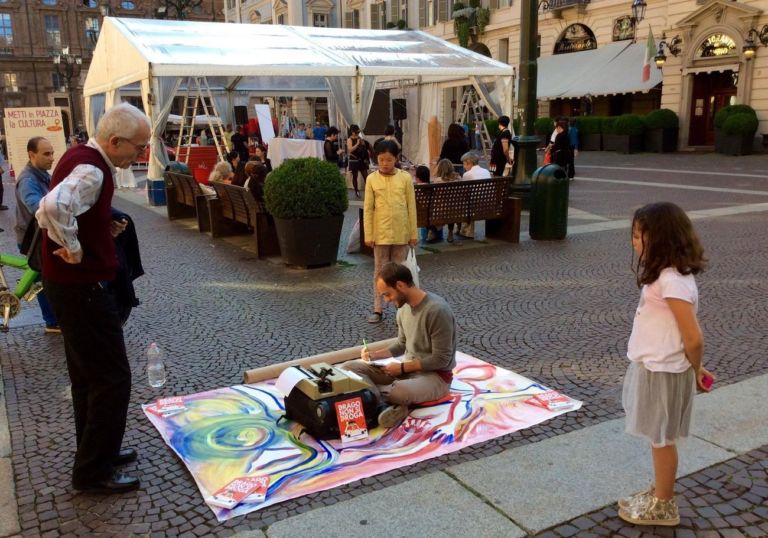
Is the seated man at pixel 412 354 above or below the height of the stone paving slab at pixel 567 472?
above

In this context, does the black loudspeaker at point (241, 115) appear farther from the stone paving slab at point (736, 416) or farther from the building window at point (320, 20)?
the building window at point (320, 20)

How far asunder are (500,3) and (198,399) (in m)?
33.0

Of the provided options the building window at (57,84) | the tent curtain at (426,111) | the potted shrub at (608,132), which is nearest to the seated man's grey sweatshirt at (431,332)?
the tent curtain at (426,111)

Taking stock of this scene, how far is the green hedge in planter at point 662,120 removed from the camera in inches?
965

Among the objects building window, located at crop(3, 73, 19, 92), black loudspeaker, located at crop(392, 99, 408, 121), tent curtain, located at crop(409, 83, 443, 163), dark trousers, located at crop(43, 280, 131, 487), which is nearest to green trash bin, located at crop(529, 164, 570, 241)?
dark trousers, located at crop(43, 280, 131, 487)

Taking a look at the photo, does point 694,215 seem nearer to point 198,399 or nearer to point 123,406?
point 198,399

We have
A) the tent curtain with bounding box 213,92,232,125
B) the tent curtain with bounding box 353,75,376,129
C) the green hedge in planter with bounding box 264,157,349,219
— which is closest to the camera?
the green hedge in planter with bounding box 264,157,349,219

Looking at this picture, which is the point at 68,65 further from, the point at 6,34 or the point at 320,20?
the point at 6,34

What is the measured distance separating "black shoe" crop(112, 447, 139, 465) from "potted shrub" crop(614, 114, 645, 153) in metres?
24.7

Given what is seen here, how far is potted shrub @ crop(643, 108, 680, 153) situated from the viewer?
24.5 meters

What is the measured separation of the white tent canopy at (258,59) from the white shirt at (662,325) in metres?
11.9

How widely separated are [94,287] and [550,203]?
7.29 metres

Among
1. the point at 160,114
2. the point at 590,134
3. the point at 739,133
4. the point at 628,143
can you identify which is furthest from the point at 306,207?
the point at 590,134

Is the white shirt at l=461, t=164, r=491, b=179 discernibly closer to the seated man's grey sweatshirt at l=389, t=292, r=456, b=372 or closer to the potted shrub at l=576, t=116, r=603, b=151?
the seated man's grey sweatshirt at l=389, t=292, r=456, b=372
